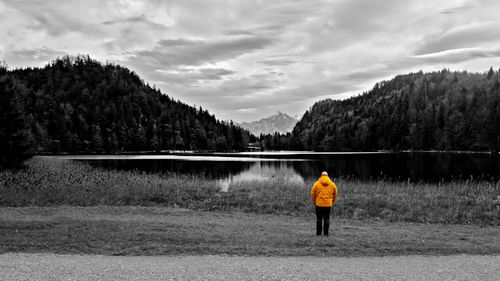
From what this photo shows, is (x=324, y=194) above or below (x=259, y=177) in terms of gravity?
above

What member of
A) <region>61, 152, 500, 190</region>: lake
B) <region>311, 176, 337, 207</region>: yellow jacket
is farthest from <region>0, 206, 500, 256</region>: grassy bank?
<region>61, 152, 500, 190</region>: lake

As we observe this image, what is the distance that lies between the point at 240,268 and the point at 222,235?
440cm

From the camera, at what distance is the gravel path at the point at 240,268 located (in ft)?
28.7

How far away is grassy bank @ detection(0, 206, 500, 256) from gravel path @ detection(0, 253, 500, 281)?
81 centimetres

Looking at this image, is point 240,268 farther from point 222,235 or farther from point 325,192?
point 325,192

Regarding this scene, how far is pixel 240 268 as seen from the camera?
9445mm

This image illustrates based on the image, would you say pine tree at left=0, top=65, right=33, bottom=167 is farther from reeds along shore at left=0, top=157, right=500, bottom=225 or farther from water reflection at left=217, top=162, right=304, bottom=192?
water reflection at left=217, top=162, right=304, bottom=192

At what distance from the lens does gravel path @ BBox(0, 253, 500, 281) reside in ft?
28.7

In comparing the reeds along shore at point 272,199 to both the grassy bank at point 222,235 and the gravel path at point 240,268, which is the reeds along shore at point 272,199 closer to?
the grassy bank at point 222,235

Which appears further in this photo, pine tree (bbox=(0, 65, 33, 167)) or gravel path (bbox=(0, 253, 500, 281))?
pine tree (bbox=(0, 65, 33, 167))

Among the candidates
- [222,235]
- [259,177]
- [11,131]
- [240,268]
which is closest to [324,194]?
[222,235]

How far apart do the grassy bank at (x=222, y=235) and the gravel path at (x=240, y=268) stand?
807 millimetres

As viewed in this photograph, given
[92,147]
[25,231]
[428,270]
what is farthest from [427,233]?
[92,147]

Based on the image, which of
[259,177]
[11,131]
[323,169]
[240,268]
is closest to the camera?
[240,268]
